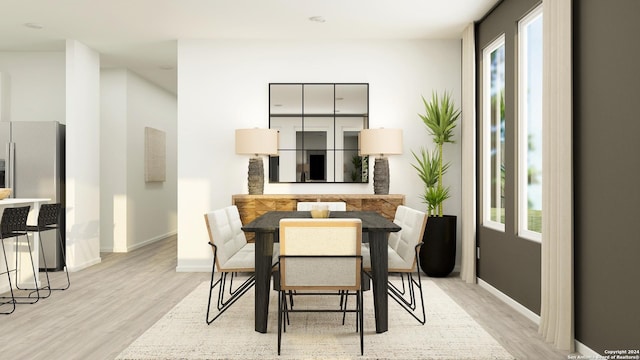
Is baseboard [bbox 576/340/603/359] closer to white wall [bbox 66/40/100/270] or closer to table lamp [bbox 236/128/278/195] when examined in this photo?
table lamp [bbox 236/128/278/195]

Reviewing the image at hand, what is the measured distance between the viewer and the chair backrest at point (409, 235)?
11.9 ft

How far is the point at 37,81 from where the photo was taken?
680cm

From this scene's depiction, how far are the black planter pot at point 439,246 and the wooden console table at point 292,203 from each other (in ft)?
1.49

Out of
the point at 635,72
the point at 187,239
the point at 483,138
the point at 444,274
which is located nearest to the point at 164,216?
the point at 187,239

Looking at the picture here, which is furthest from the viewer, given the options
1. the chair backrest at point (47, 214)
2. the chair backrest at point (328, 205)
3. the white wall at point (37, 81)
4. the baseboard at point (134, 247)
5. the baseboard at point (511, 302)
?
the baseboard at point (134, 247)

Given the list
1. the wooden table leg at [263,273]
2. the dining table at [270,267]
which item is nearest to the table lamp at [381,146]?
the dining table at [270,267]

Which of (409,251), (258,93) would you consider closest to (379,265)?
(409,251)

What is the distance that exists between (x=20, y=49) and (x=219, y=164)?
3310mm

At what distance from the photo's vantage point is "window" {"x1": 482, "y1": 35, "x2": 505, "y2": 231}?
4816 millimetres

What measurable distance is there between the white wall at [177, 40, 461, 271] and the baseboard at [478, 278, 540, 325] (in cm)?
127

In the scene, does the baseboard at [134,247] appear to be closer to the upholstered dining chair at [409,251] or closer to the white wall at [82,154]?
the white wall at [82,154]

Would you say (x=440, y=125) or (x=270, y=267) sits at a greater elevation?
(x=440, y=125)

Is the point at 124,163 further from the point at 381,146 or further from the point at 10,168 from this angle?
the point at 381,146

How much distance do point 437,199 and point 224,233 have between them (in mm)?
2689
